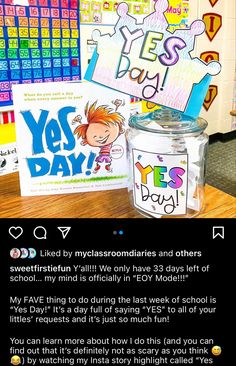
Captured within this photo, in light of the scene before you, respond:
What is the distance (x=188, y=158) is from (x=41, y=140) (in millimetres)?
300

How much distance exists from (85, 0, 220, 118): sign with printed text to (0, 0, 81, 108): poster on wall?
129 centimetres

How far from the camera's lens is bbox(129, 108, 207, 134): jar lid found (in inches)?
27.8

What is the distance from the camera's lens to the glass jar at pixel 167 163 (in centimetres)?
67

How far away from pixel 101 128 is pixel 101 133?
0.01m

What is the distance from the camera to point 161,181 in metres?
0.68

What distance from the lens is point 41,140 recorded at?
777 millimetres
